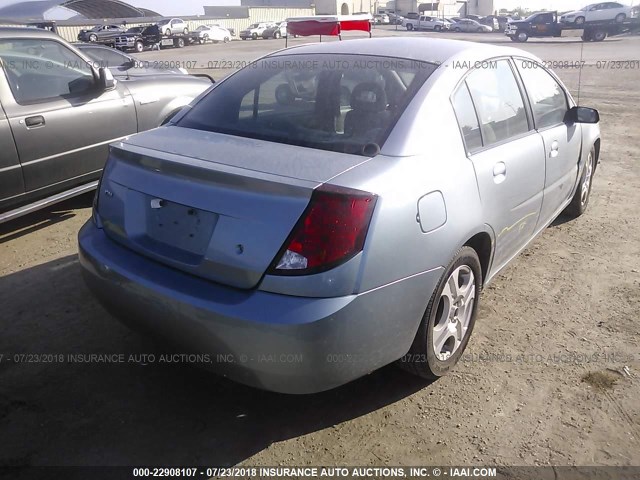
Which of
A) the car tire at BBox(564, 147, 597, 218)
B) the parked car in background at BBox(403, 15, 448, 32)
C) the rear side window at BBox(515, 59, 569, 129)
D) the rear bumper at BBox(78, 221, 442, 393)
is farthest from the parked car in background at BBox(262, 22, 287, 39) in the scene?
the rear bumper at BBox(78, 221, 442, 393)

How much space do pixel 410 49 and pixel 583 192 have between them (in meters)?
2.86

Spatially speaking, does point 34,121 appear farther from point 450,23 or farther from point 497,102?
point 450,23

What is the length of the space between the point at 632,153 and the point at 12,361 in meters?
8.01

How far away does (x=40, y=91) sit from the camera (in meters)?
4.77

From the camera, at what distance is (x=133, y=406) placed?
8.94 ft

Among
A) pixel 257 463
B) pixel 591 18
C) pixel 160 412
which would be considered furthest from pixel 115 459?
pixel 591 18

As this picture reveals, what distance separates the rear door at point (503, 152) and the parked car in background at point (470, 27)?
52962mm

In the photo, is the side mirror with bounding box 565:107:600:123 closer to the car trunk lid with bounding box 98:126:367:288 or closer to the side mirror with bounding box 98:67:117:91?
the car trunk lid with bounding box 98:126:367:288

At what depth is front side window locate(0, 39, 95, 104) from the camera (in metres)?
4.61

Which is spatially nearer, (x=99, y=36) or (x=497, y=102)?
(x=497, y=102)

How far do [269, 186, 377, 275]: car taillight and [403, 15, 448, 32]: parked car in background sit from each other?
55.3 m

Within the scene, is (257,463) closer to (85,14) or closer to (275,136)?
(275,136)

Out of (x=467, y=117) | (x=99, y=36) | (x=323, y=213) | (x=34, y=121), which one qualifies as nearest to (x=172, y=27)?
(x=99, y=36)

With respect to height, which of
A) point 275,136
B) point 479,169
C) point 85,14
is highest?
point 85,14
